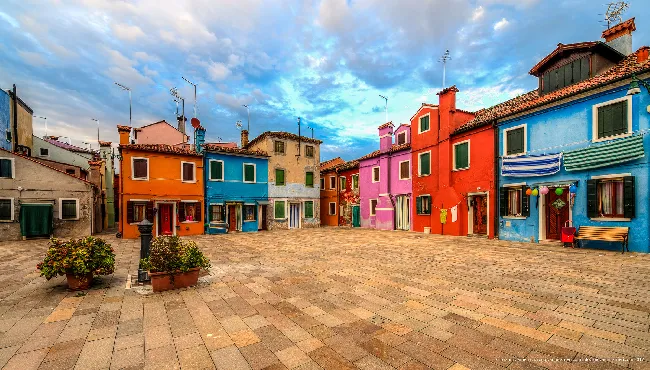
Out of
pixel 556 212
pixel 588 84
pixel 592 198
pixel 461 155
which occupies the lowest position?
pixel 556 212

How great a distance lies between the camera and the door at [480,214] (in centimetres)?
1667

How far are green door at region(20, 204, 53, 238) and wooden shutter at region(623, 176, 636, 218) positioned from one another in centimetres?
2972

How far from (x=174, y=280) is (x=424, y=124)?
60.7 feet

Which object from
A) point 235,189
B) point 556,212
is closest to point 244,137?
point 235,189

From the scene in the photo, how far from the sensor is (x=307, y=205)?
25.8m

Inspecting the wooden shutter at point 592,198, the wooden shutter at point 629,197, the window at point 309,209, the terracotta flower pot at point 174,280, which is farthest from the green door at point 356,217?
the terracotta flower pot at point 174,280

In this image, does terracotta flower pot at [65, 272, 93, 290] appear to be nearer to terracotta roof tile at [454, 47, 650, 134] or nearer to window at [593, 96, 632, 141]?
terracotta roof tile at [454, 47, 650, 134]

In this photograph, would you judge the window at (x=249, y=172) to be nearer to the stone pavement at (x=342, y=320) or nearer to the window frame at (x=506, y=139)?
the stone pavement at (x=342, y=320)

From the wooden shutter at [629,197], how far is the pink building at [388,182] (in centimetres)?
1173

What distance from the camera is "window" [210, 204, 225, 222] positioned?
21203 millimetres

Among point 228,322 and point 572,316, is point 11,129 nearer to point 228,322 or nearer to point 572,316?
point 228,322

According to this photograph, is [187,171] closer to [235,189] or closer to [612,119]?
[235,189]

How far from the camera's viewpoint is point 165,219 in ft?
63.6

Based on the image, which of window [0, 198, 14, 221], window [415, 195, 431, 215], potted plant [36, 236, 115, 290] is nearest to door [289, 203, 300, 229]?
window [415, 195, 431, 215]
